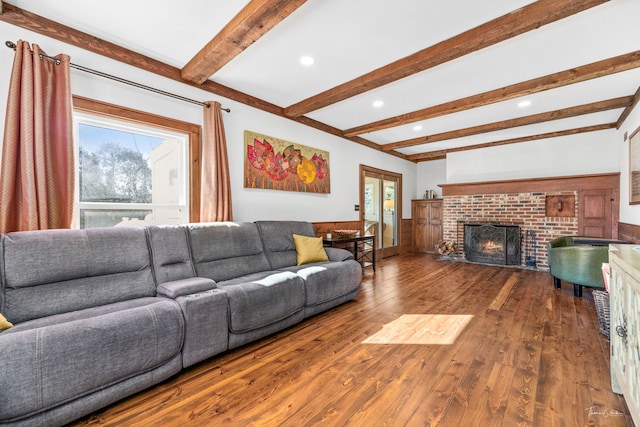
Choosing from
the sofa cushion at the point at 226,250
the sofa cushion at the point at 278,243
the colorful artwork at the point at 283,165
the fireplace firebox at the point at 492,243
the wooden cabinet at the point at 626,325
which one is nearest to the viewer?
the wooden cabinet at the point at 626,325

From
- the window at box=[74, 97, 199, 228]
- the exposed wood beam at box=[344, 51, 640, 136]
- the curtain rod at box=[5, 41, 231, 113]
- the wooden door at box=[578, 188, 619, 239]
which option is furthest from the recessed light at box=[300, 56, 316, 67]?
the wooden door at box=[578, 188, 619, 239]

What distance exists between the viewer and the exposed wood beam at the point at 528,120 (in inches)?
151

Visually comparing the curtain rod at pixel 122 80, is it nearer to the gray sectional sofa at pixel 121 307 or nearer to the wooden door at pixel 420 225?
the gray sectional sofa at pixel 121 307

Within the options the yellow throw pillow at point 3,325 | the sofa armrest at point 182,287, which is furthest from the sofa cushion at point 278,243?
the yellow throw pillow at point 3,325

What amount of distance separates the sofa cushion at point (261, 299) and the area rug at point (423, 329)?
72 cm

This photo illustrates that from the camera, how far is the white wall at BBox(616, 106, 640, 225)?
365 cm

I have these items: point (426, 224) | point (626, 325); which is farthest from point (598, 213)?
point (626, 325)

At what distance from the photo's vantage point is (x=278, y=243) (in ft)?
11.4

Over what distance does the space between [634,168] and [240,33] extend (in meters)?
4.88

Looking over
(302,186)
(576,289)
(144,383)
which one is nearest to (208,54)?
(302,186)

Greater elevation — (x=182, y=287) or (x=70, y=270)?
(x=70, y=270)

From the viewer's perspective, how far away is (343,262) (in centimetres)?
340

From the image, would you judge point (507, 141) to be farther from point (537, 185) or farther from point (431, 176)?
point (431, 176)

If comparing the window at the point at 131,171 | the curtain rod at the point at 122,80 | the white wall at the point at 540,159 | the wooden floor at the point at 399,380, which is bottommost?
the wooden floor at the point at 399,380
